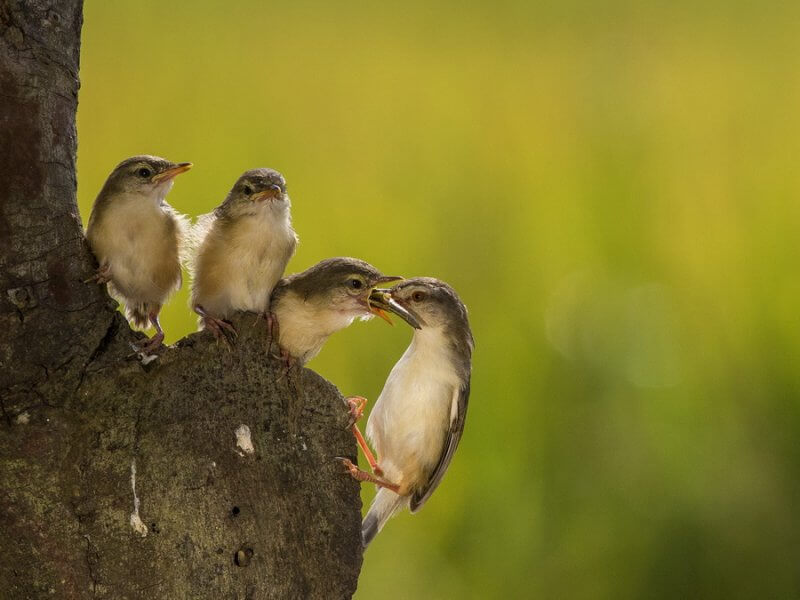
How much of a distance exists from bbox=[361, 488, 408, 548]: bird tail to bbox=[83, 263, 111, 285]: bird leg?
1.95m

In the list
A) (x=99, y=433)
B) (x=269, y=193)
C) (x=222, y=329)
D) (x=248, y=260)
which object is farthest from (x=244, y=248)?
(x=99, y=433)

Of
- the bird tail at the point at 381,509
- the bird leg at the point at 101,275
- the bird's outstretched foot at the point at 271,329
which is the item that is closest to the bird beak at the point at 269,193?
the bird's outstretched foot at the point at 271,329

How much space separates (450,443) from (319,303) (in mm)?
1176

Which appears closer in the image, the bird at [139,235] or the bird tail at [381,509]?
the bird at [139,235]

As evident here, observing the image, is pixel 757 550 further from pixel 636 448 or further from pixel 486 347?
pixel 486 347

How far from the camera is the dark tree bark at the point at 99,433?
3.74 metres

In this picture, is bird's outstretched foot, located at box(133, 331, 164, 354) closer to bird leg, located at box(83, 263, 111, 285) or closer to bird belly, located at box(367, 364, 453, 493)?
bird leg, located at box(83, 263, 111, 285)

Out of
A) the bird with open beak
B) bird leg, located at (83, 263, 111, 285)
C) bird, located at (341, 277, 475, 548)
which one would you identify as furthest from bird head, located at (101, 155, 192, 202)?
bird, located at (341, 277, 475, 548)

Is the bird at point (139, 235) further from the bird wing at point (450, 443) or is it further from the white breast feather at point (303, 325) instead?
the bird wing at point (450, 443)

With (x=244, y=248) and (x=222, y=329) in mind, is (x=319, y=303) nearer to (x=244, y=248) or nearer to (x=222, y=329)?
(x=244, y=248)

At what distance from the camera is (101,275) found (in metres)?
4.07

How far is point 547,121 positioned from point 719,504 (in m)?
3.58

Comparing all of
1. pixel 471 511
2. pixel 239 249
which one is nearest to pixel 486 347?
pixel 471 511

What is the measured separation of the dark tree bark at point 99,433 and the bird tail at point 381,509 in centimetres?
116
